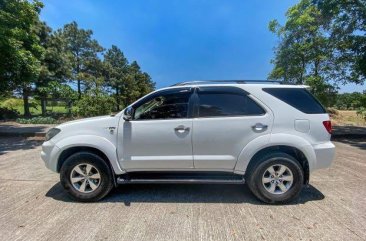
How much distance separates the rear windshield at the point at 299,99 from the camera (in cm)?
447

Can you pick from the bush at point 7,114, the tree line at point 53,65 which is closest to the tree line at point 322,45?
the tree line at point 53,65

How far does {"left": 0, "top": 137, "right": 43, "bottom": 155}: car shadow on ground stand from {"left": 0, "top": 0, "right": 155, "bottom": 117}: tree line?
242 cm

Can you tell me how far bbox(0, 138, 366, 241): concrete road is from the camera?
3.51 m

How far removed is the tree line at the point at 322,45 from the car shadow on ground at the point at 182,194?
30.3 ft

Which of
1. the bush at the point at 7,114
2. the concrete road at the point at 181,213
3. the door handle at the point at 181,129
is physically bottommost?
the concrete road at the point at 181,213

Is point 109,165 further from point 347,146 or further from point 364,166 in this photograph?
point 347,146

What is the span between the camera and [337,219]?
388cm

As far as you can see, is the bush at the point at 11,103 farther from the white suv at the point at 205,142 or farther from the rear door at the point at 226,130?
the rear door at the point at 226,130

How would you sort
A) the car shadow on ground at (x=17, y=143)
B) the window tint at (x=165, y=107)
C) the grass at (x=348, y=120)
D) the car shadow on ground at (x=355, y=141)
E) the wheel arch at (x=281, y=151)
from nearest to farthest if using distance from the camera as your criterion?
the wheel arch at (x=281, y=151) < the window tint at (x=165, y=107) < the car shadow on ground at (x=17, y=143) < the car shadow on ground at (x=355, y=141) < the grass at (x=348, y=120)

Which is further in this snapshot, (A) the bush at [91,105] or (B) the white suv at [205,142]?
(A) the bush at [91,105]

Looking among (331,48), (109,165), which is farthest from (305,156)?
(331,48)

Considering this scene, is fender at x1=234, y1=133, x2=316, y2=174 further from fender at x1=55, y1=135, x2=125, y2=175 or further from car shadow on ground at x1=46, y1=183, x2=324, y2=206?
fender at x1=55, y1=135, x2=125, y2=175

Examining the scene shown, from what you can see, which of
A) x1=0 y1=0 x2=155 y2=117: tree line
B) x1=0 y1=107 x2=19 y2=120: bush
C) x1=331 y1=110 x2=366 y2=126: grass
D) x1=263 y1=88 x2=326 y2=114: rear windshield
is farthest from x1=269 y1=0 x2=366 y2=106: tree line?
x1=0 y1=107 x2=19 y2=120: bush

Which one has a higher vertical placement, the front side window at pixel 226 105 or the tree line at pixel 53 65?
the tree line at pixel 53 65
